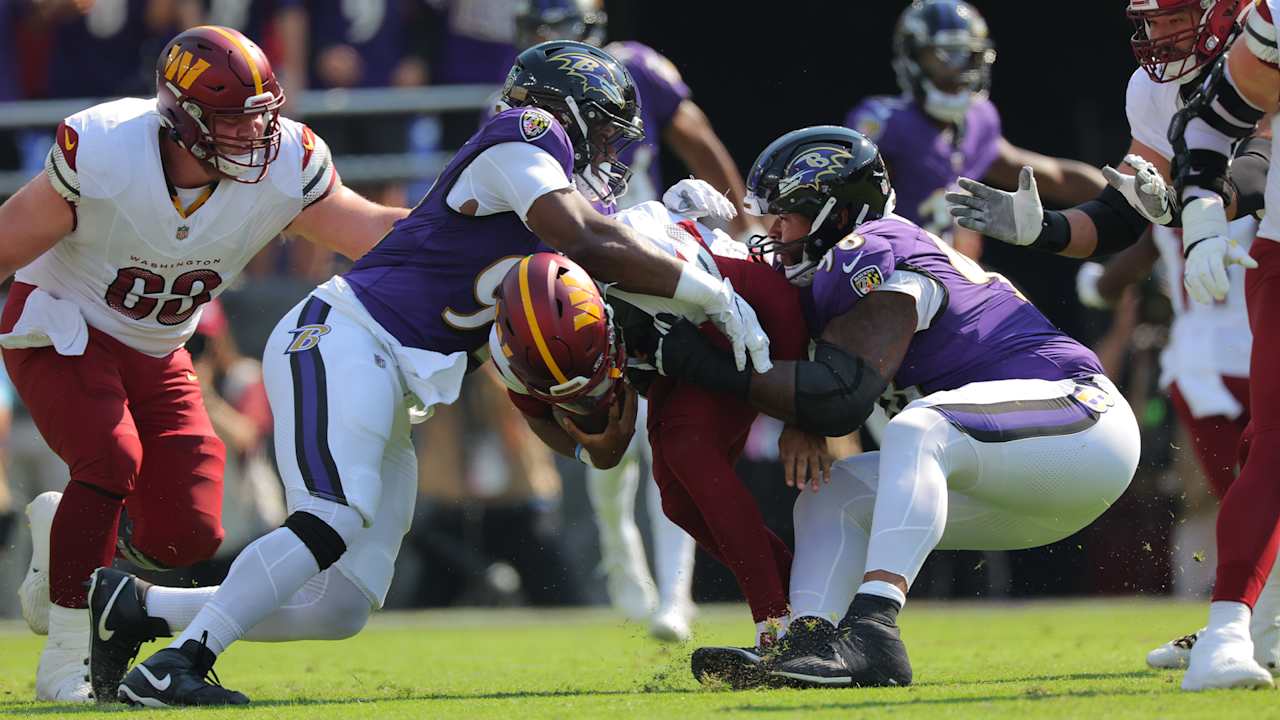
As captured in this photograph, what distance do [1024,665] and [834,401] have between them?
1406 mm

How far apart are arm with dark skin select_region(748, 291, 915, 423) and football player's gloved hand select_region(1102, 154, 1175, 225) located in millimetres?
637

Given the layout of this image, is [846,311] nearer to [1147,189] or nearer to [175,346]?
[1147,189]

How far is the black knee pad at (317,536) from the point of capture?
4.38 metres

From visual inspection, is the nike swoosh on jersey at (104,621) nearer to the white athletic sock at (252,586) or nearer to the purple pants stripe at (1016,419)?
the white athletic sock at (252,586)

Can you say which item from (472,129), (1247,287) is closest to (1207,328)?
(1247,287)

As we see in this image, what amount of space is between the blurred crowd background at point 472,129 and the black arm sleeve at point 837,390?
3.71 m

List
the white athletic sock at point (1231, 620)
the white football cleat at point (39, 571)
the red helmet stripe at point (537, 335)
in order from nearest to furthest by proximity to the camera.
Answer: the white athletic sock at point (1231, 620), the red helmet stripe at point (537, 335), the white football cleat at point (39, 571)

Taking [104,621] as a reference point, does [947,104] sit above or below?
above

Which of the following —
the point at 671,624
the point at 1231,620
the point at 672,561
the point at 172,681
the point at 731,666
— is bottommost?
the point at 671,624

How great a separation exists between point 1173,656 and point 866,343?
141 cm

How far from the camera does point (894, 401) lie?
4.86 meters

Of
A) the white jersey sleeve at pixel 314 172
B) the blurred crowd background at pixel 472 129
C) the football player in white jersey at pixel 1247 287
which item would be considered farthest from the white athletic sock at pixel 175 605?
the blurred crowd background at pixel 472 129

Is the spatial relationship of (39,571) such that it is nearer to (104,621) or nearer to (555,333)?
(104,621)

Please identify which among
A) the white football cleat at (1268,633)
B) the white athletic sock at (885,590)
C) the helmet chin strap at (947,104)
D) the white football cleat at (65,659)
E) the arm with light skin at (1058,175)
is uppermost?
the helmet chin strap at (947,104)
